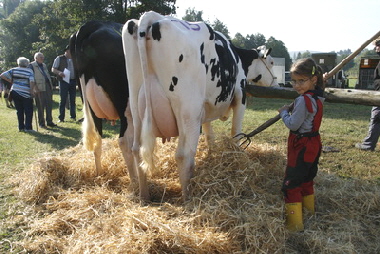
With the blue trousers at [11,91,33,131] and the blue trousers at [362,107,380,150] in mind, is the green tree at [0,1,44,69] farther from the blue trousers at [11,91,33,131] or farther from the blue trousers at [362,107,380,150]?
the blue trousers at [362,107,380,150]

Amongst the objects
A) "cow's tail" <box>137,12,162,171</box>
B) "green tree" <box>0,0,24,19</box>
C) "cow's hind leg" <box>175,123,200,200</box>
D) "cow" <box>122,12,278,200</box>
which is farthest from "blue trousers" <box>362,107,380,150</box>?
"green tree" <box>0,0,24,19</box>

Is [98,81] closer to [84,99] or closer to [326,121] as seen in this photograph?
[84,99]

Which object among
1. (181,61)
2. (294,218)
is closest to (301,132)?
(294,218)

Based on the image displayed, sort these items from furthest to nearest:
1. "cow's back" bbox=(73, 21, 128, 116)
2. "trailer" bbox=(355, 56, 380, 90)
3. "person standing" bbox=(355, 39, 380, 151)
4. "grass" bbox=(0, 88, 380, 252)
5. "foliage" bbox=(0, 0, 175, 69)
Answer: "foliage" bbox=(0, 0, 175, 69)
"trailer" bbox=(355, 56, 380, 90)
"person standing" bbox=(355, 39, 380, 151)
"grass" bbox=(0, 88, 380, 252)
"cow's back" bbox=(73, 21, 128, 116)

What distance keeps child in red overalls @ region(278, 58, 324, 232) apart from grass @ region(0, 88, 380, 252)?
1852mm

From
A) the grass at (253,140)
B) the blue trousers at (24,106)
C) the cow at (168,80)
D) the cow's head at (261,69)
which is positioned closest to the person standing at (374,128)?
the grass at (253,140)

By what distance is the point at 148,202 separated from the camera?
11.7 ft

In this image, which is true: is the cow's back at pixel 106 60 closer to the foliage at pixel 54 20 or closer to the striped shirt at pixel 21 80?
the striped shirt at pixel 21 80

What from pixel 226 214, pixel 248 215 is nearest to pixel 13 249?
pixel 226 214

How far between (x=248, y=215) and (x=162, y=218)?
762mm

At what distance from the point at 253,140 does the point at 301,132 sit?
3.81m

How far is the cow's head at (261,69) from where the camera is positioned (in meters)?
5.56

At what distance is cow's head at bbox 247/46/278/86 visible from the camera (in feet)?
18.2

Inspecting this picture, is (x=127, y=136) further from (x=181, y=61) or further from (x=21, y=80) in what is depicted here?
(x=21, y=80)
